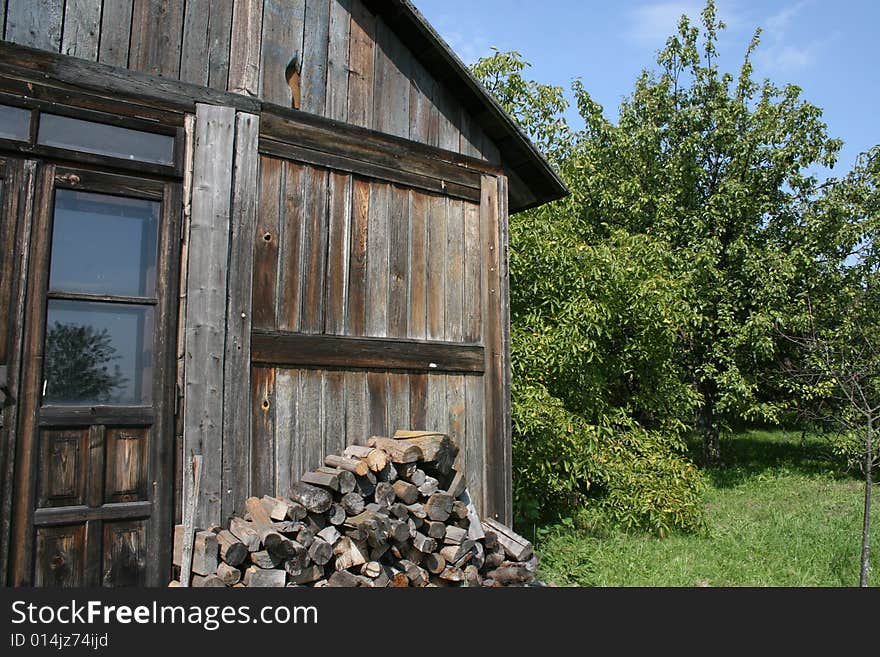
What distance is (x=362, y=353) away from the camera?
5273 mm

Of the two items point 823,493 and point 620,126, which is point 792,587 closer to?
point 823,493

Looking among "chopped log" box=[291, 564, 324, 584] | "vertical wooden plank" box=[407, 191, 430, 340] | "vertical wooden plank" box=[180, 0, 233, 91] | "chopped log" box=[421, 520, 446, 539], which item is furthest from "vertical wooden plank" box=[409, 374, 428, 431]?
"vertical wooden plank" box=[180, 0, 233, 91]

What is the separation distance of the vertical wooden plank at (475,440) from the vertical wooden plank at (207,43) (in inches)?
120

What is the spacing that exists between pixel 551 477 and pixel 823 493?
6575 mm

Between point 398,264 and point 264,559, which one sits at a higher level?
point 398,264

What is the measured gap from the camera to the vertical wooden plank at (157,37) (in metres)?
4.49

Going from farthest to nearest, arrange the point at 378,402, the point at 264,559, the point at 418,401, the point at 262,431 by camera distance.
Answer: the point at 418,401 < the point at 378,402 < the point at 262,431 < the point at 264,559

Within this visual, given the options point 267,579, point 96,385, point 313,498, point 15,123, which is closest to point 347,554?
point 313,498

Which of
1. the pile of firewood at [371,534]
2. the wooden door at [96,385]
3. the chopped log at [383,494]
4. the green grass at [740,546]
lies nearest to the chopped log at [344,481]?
the pile of firewood at [371,534]

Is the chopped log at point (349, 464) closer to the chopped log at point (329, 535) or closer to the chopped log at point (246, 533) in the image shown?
the chopped log at point (329, 535)

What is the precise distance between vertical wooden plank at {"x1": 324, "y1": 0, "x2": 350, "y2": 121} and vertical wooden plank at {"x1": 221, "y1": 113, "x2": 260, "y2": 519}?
70cm

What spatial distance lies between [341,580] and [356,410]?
4.21 feet

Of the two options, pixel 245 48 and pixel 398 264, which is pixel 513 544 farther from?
pixel 245 48

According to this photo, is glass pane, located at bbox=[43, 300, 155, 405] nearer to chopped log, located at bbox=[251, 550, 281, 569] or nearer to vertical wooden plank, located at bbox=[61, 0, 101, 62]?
chopped log, located at bbox=[251, 550, 281, 569]
